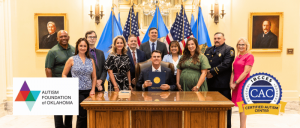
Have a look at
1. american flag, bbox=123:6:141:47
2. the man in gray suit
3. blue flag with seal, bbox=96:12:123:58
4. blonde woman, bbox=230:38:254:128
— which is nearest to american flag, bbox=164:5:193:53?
american flag, bbox=123:6:141:47

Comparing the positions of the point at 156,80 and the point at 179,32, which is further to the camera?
the point at 179,32

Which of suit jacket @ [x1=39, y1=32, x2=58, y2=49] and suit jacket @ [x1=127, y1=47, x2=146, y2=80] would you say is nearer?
suit jacket @ [x1=127, y1=47, x2=146, y2=80]

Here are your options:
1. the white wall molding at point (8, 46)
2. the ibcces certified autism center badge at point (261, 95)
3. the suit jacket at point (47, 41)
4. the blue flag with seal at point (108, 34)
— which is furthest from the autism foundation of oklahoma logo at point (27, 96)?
the ibcces certified autism center badge at point (261, 95)

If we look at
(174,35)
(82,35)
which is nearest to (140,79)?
(174,35)

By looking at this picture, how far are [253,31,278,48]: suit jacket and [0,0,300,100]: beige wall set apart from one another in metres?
0.23

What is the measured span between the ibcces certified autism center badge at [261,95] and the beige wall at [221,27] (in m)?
2.29

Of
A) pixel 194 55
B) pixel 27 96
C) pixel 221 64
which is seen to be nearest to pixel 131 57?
pixel 194 55

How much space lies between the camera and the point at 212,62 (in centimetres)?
396

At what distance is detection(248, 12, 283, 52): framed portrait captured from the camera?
555cm

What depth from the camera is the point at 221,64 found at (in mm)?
3838

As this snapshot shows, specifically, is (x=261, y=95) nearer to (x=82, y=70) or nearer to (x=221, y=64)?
(x=221, y=64)

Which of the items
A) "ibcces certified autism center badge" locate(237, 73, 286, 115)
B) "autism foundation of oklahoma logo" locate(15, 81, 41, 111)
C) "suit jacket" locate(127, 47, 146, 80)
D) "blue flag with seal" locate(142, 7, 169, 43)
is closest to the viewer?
"autism foundation of oklahoma logo" locate(15, 81, 41, 111)

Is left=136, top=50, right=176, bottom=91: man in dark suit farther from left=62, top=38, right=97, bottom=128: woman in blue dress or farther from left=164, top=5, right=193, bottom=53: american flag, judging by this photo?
left=164, top=5, right=193, bottom=53: american flag

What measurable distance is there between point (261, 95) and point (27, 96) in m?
3.43
